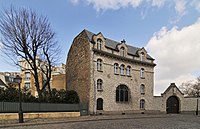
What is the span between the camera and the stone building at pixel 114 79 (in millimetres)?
34281

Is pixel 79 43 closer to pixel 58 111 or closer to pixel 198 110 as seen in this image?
pixel 58 111

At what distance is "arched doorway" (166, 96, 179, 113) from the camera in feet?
145

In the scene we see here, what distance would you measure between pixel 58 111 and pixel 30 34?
10028mm

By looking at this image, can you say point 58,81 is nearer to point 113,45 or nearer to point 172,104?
point 113,45

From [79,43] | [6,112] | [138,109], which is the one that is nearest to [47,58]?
[79,43]

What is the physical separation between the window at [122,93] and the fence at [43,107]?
7228mm

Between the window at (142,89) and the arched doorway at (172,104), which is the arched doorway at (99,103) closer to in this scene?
the window at (142,89)

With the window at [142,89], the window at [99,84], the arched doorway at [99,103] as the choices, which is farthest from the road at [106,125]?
the window at [142,89]

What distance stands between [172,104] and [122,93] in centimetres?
1221

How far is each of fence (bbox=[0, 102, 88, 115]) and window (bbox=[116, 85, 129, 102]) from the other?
7.23 meters

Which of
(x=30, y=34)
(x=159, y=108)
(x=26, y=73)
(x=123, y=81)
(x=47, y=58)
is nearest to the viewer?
(x=30, y=34)

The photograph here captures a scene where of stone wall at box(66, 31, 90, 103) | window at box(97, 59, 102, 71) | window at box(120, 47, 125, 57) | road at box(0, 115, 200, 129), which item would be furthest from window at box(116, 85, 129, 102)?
road at box(0, 115, 200, 129)

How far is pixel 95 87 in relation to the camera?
34.0 meters

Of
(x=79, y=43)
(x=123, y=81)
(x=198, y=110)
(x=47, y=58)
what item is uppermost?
(x=79, y=43)
